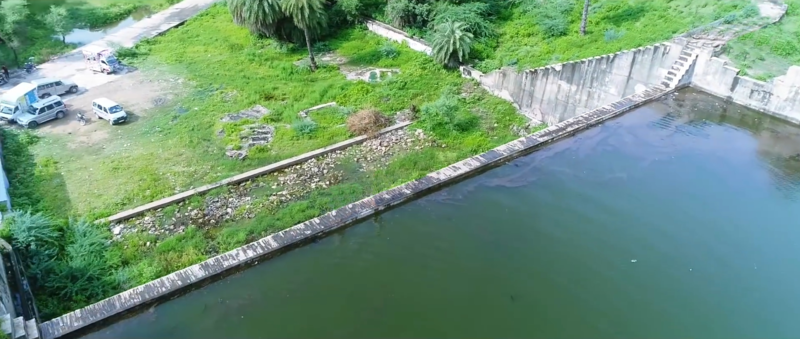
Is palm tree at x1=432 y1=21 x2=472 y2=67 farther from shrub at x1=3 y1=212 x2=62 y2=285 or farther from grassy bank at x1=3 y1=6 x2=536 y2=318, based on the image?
shrub at x1=3 y1=212 x2=62 y2=285

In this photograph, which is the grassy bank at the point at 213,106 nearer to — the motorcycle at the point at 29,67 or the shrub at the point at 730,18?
the motorcycle at the point at 29,67

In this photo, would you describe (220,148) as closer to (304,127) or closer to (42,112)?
(304,127)

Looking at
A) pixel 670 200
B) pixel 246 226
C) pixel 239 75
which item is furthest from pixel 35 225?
pixel 670 200

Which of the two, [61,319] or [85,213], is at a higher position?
[61,319]

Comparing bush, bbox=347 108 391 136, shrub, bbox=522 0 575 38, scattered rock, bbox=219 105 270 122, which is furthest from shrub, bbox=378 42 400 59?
scattered rock, bbox=219 105 270 122

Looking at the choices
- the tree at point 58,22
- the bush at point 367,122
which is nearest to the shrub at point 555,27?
the bush at point 367,122

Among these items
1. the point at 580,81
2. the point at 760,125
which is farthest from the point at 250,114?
the point at 760,125

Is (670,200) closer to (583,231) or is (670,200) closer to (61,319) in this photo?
(583,231)
